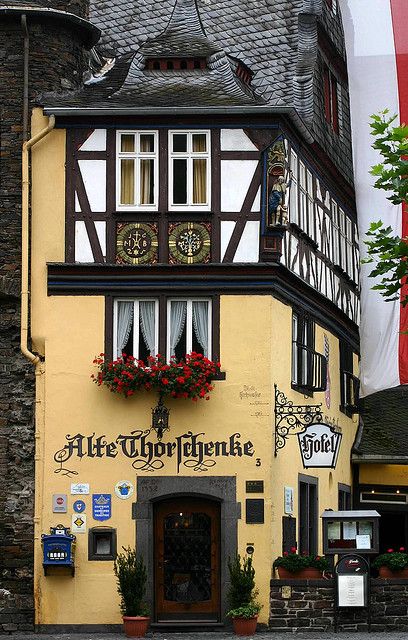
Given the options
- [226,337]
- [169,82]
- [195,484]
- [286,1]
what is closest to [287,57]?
[286,1]

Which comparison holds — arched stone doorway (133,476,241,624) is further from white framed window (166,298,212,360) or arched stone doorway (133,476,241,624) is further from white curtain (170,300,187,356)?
white curtain (170,300,187,356)

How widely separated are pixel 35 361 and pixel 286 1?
10690 millimetres

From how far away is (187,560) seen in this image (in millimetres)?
31891

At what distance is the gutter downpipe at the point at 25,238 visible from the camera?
104ft

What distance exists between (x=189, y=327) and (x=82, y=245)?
2.34m

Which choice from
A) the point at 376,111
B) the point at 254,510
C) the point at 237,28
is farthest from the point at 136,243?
the point at 237,28

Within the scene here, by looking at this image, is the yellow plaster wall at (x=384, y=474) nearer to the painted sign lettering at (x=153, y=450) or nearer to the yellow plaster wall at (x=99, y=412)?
the yellow plaster wall at (x=99, y=412)

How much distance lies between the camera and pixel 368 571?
30.6 metres

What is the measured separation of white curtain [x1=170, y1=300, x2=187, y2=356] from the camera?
32.0 meters

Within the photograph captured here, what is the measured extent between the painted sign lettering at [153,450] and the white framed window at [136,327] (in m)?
1.44

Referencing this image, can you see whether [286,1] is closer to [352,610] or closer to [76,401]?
[76,401]

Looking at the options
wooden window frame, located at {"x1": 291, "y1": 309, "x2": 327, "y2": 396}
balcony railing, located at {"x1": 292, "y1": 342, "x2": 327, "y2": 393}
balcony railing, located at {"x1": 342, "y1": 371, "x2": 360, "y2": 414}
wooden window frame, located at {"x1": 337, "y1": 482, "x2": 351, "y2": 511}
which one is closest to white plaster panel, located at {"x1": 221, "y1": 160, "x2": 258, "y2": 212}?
wooden window frame, located at {"x1": 291, "y1": 309, "x2": 327, "y2": 396}

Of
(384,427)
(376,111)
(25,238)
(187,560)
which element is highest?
(376,111)

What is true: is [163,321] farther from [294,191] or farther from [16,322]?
[294,191]
